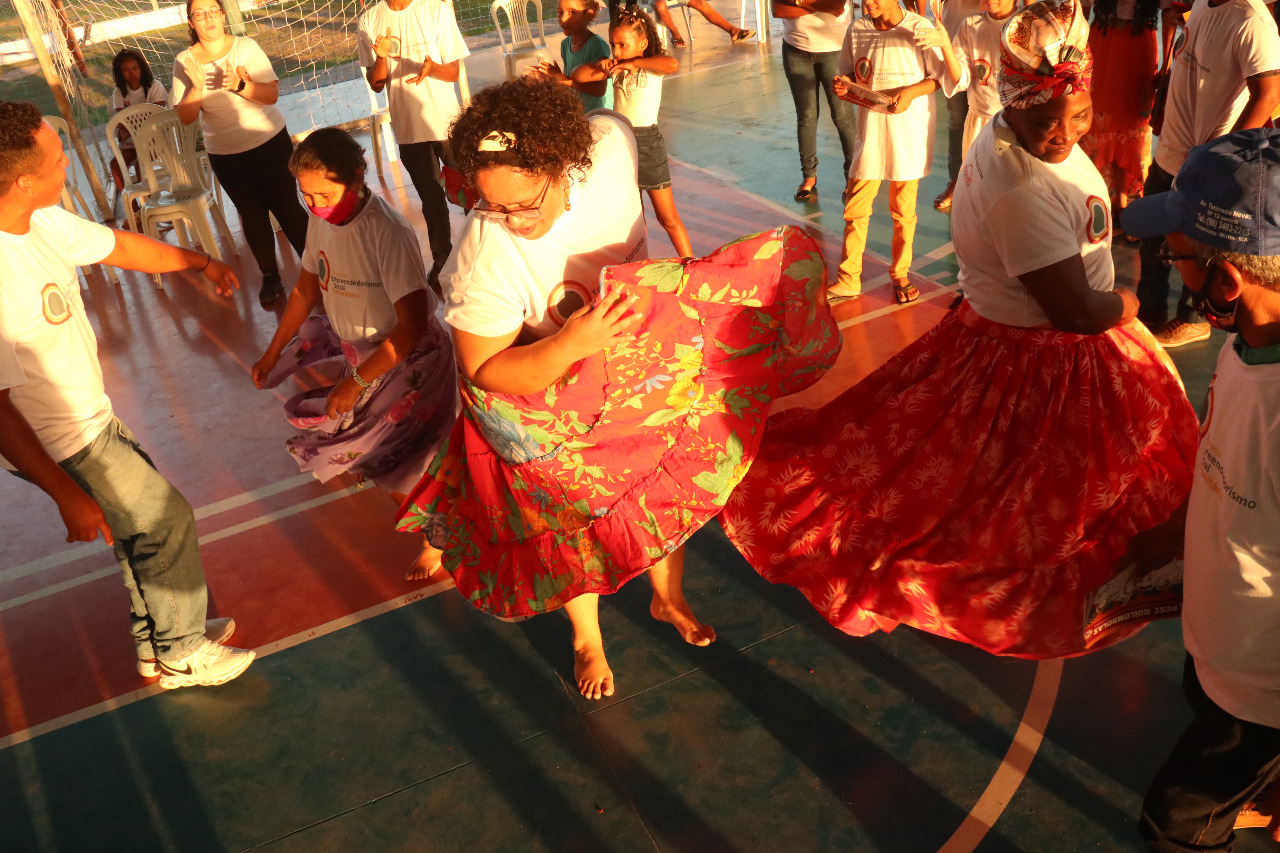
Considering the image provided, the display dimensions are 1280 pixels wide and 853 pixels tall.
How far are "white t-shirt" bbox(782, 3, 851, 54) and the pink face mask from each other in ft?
14.0

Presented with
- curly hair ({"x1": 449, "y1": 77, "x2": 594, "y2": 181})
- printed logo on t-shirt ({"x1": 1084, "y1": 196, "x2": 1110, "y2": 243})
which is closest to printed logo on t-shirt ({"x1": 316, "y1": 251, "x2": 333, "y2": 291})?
curly hair ({"x1": 449, "y1": 77, "x2": 594, "y2": 181})

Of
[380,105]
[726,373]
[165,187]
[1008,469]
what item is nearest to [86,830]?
[726,373]

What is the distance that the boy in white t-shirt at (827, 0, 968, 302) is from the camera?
16.7 feet

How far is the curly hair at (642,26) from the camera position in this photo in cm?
558

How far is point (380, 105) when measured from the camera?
12.2m

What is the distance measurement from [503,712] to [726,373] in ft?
4.39

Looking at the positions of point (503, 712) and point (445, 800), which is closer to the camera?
point (445, 800)

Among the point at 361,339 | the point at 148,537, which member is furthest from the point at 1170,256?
the point at 148,537

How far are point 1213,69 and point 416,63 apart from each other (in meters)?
4.34

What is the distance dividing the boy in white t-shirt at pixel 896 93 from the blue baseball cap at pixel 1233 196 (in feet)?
11.6

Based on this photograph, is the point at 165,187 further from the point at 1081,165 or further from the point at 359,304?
the point at 1081,165

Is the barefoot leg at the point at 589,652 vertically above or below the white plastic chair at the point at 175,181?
below

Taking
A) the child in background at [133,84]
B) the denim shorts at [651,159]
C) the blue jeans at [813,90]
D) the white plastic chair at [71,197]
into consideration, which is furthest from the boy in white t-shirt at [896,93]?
the child in background at [133,84]

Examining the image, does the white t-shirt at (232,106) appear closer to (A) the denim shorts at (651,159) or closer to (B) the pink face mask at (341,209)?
(A) the denim shorts at (651,159)
